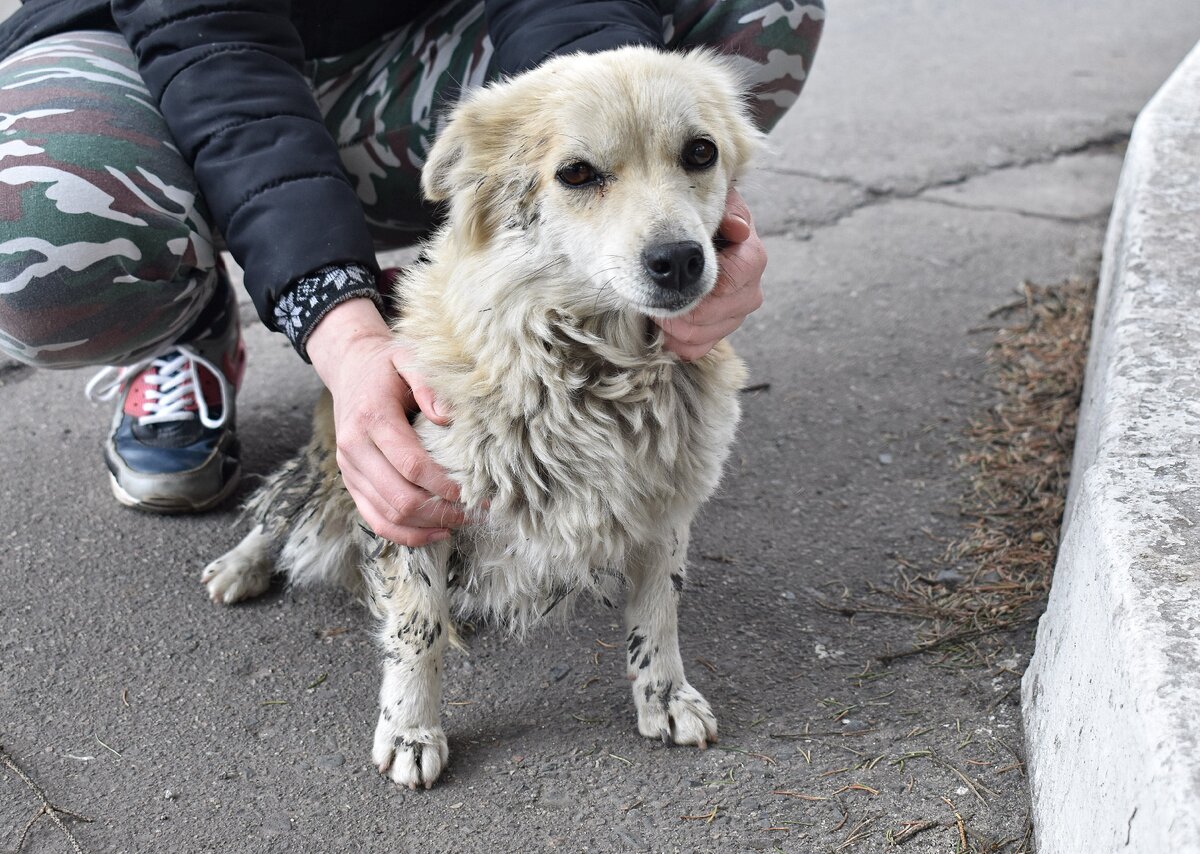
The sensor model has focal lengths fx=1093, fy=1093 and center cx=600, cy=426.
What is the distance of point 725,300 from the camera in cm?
193

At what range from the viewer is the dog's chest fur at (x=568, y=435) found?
187 centimetres

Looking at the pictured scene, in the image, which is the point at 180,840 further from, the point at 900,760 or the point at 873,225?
the point at 873,225

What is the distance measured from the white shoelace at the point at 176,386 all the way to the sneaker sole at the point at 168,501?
166 mm

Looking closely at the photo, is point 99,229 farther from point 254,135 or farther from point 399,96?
point 399,96

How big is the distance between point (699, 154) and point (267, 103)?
0.89 meters

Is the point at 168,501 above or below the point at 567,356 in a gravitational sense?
below

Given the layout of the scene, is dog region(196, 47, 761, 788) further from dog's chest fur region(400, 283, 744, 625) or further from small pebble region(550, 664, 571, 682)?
small pebble region(550, 664, 571, 682)

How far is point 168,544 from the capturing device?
2633 mm

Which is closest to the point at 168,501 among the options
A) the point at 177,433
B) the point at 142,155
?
the point at 177,433

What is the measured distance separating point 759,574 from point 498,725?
0.77 metres

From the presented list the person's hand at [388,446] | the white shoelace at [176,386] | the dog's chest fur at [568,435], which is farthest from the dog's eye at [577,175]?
the white shoelace at [176,386]

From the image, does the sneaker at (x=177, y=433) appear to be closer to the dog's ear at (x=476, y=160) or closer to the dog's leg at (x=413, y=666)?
the dog's leg at (x=413, y=666)

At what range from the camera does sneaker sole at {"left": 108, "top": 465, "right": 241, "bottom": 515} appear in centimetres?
267

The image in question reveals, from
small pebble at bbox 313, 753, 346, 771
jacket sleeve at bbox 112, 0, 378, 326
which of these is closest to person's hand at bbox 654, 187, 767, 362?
jacket sleeve at bbox 112, 0, 378, 326
